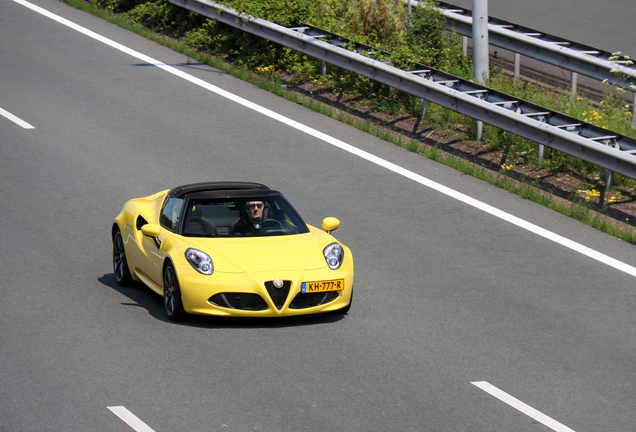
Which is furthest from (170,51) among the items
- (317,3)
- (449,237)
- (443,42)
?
(449,237)

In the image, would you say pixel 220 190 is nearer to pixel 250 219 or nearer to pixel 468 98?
pixel 250 219

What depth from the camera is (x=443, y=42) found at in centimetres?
1677

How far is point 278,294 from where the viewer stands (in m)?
8.23

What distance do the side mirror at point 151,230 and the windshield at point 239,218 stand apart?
0.28 meters

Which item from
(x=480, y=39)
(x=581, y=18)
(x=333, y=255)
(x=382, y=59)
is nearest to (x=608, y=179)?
(x=480, y=39)

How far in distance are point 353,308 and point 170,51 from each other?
11277 mm

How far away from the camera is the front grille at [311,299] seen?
8336 millimetres

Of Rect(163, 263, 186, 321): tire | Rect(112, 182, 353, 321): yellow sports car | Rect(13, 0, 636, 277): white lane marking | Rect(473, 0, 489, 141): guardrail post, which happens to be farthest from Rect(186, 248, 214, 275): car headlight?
Rect(473, 0, 489, 141): guardrail post

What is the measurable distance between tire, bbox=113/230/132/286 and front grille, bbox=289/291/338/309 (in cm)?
221

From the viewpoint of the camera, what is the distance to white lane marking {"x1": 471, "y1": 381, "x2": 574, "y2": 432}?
261 inches

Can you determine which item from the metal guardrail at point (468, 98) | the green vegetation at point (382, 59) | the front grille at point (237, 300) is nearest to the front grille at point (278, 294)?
the front grille at point (237, 300)

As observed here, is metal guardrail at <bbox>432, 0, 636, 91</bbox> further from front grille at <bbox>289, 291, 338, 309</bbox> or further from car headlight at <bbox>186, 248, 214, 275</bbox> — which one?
car headlight at <bbox>186, 248, 214, 275</bbox>

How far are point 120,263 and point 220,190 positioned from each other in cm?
137

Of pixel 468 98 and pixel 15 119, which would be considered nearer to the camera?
pixel 468 98
